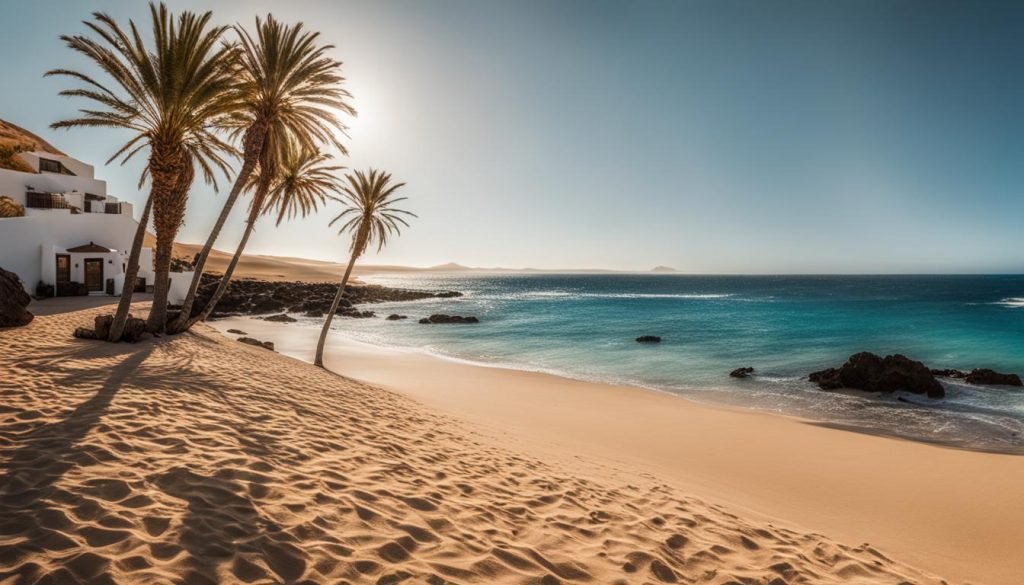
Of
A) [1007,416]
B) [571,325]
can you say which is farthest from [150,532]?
[571,325]

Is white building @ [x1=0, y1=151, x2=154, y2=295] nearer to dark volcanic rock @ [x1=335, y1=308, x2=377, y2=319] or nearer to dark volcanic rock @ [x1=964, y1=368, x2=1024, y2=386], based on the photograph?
dark volcanic rock @ [x1=335, y1=308, x2=377, y2=319]

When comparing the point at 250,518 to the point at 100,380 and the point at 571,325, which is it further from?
the point at 571,325

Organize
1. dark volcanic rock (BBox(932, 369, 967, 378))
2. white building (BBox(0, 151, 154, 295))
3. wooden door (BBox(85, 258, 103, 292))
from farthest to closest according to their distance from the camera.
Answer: wooden door (BBox(85, 258, 103, 292)) < white building (BBox(0, 151, 154, 295)) < dark volcanic rock (BBox(932, 369, 967, 378))

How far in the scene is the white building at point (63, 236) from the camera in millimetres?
24500

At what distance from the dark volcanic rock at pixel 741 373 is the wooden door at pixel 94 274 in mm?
37962

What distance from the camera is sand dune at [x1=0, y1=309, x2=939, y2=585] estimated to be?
3.78m

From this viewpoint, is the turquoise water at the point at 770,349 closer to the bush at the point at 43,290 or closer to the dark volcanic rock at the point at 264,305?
the dark volcanic rock at the point at 264,305

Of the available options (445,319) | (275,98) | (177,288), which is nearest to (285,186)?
(275,98)

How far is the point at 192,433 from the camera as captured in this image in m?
6.33

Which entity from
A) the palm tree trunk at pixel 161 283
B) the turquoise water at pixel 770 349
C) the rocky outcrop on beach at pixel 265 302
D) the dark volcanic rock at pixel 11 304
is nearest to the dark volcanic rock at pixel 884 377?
the turquoise water at pixel 770 349

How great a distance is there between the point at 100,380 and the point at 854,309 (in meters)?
76.3

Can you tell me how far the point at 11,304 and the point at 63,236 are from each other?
746 inches

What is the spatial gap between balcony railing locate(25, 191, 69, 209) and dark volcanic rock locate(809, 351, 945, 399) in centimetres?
4749

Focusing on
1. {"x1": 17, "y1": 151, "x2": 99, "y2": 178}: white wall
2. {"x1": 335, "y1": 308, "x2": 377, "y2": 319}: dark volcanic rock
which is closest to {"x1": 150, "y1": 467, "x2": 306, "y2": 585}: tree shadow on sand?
{"x1": 335, "y1": 308, "x2": 377, "y2": 319}: dark volcanic rock
